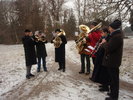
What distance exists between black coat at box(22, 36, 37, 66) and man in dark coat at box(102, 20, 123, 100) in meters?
3.01

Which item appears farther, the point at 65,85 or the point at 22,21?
the point at 22,21

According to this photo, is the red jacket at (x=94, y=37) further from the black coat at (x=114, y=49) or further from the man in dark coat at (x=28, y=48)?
the man in dark coat at (x=28, y=48)

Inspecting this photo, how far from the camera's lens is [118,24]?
3811 mm

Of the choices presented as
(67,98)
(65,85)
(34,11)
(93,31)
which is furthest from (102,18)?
(34,11)

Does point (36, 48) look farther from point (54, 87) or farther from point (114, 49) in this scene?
point (114, 49)

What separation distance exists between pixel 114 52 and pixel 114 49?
0.12 m

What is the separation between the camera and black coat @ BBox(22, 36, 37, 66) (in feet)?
19.0

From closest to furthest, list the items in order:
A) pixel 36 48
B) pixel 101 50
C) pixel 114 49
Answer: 1. pixel 114 49
2. pixel 101 50
3. pixel 36 48

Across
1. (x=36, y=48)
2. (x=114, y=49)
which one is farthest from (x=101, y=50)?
(x=36, y=48)

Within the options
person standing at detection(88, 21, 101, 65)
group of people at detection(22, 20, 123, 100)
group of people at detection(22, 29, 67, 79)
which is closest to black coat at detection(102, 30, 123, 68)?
group of people at detection(22, 20, 123, 100)

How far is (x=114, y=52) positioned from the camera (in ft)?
12.6

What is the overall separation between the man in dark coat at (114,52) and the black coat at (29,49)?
9.89ft

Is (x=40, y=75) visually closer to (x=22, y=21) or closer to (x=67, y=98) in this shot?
(x=67, y=98)

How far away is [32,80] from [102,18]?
9361 millimetres
